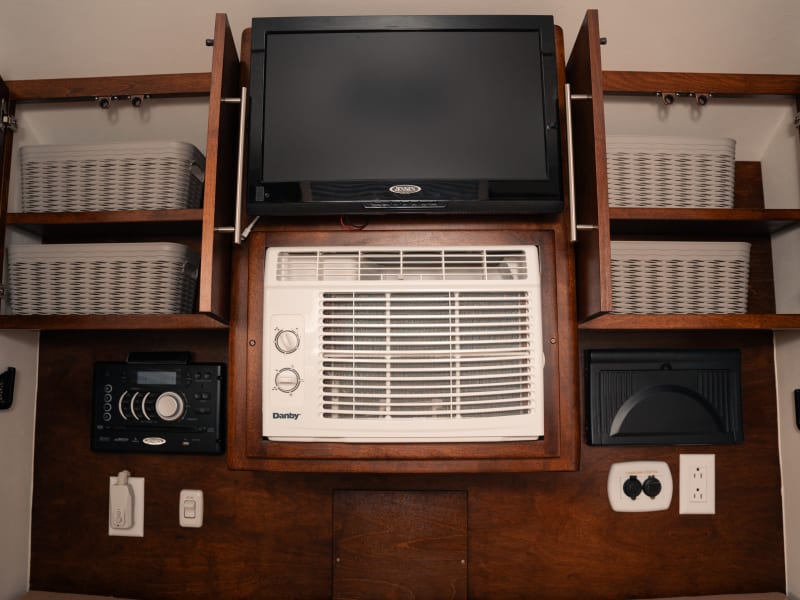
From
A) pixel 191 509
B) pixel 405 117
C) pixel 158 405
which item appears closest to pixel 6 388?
pixel 158 405

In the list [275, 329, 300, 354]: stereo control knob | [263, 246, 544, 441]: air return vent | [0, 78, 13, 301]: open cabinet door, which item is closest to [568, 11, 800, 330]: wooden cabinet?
[263, 246, 544, 441]: air return vent

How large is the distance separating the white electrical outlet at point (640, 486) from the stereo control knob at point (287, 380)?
0.96m

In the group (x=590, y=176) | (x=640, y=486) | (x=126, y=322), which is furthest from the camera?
(x=640, y=486)

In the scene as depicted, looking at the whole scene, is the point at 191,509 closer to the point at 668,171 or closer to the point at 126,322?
the point at 126,322

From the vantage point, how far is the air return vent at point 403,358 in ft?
4.35

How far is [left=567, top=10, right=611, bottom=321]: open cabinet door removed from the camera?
122cm

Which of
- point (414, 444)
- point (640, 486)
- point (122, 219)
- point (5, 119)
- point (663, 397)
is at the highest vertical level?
point (5, 119)

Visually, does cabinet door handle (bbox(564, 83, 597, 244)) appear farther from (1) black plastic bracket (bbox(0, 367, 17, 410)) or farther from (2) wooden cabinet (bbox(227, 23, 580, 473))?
(1) black plastic bracket (bbox(0, 367, 17, 410))

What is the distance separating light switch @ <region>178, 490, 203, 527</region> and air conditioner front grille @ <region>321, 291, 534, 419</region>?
1.99 feet

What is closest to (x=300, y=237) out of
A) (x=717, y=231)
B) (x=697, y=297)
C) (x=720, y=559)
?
(x=697, y=297)

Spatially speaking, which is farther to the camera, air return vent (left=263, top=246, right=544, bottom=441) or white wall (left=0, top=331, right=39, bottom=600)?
white wall (left=0, top=331, right=39, bottom=600)

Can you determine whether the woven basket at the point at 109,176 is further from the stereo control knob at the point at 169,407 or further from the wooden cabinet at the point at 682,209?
the wooden cabinet at the point at 682,209

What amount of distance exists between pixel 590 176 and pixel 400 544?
1.13 metres

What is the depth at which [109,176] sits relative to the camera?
4.85 feet
